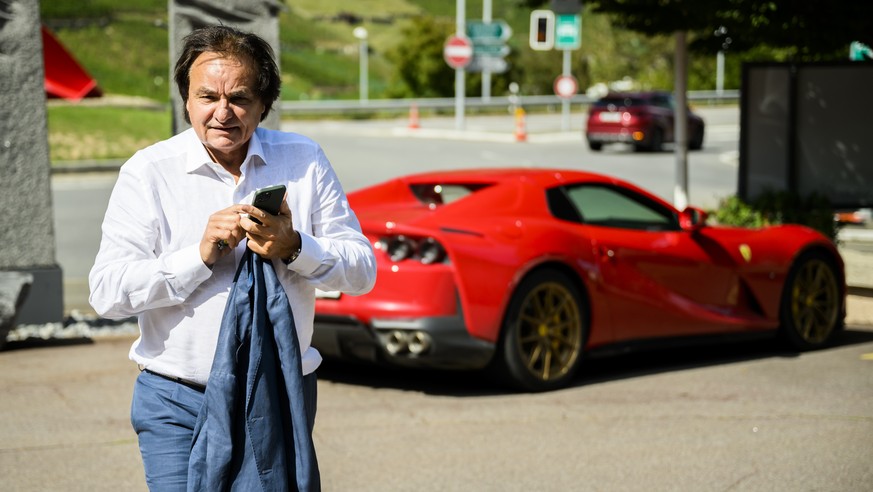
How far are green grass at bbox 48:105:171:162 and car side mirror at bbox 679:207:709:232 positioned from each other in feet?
62.8

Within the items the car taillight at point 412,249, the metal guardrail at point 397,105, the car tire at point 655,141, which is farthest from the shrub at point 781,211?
the metal guardrail at point 397,105

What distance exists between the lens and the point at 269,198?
10.2ft

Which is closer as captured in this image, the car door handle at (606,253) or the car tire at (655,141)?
the car door handle at (606,253)

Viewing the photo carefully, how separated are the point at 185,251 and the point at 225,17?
23.3 feet

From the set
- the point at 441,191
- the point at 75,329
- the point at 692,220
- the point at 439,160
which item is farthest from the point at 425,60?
the point at 441,191

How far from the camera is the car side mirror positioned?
29.0ft

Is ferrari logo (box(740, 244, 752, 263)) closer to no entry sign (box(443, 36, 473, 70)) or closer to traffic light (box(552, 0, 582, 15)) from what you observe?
traffic light (box(552, 0, 582, 15))

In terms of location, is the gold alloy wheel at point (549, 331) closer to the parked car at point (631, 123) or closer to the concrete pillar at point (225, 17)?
the concrete pillar at point (225, 17)

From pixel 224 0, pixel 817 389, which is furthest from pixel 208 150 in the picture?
pixel 224 0

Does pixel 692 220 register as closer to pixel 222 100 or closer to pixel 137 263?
pixel 222 100

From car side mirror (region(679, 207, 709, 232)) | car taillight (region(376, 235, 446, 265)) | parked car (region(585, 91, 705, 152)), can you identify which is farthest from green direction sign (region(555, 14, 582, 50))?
car taillight (region(376, 235, 446, 265))

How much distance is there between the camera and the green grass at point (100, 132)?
28.9 m

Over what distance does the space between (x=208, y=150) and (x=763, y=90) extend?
11262 mm

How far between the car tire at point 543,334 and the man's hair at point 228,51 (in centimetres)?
454
